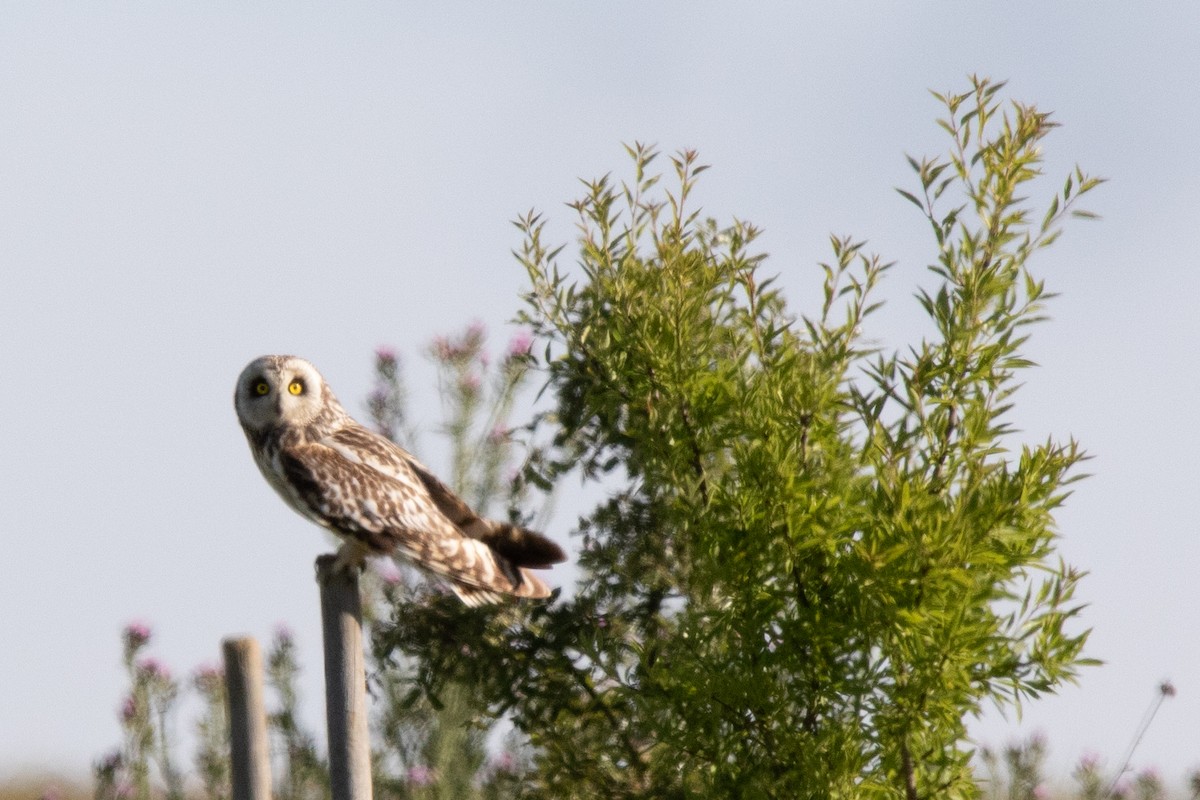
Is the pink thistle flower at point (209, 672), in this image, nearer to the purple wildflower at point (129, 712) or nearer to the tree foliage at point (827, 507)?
the purple wildflower at point (129, 712)

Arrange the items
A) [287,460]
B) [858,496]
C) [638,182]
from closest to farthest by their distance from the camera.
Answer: [858,496], [638,182], [287,460]

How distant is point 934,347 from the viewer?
320 centimetres

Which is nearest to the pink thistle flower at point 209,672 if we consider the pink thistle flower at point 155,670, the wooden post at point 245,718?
the pink thistle flower at point 155,670

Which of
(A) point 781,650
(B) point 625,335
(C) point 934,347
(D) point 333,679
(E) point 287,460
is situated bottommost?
(A) point 781,650

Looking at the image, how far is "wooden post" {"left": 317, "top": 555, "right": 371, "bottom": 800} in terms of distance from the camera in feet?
11.3

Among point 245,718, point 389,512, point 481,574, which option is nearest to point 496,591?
point 481,574

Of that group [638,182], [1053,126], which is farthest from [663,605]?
[1053,126]

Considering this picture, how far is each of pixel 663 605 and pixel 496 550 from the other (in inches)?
21.1

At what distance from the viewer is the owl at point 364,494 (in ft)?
13.4

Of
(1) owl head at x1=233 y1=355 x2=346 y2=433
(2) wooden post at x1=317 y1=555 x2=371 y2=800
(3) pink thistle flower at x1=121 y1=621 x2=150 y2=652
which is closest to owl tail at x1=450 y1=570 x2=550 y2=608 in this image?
(2) wooden post at x1=317 y1=555 x2=371 y2=800

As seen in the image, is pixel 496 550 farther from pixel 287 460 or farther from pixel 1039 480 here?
pixel 1039 480

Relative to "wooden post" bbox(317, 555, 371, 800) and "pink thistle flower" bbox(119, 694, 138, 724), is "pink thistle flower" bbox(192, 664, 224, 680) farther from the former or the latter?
"wooden post" bbox(317, 555, 371, 800)

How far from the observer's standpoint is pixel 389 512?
437cm

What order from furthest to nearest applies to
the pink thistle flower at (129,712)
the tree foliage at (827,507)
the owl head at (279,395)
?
the pink thistle flower at (129,712), the owl head at (279,395), the tree foliage at (827,507)
